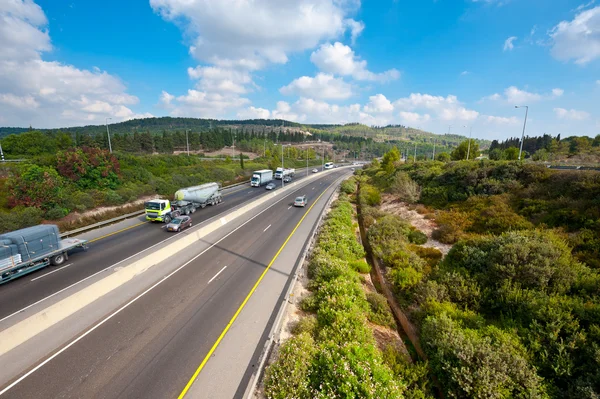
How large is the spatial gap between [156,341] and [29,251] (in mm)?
11832

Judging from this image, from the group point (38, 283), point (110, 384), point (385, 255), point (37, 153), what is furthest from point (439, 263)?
point (37, 153)

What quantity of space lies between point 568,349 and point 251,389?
439 inches

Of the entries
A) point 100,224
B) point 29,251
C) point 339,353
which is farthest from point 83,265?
point 339,353

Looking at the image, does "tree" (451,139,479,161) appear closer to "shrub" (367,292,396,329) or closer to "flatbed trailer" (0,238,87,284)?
"shrub" (367,292,396,329)

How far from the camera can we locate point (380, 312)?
1288 cm

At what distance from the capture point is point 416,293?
44.7ft

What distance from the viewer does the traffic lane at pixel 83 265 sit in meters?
13.0

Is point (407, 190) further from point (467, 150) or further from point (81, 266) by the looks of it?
point (81, 266)

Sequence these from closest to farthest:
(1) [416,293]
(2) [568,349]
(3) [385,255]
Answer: (2) [568,349] < (1) [416,293] < (3) [385,255]

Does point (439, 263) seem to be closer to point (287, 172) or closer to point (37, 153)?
point (287, 172)

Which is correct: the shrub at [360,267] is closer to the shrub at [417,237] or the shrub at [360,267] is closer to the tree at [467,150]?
the shrub at [417,237]

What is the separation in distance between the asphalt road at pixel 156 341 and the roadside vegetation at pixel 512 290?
30.4 feet

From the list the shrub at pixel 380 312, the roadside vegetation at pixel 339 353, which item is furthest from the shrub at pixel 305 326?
the shrub at pixel 380 312

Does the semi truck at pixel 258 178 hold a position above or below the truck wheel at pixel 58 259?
above
